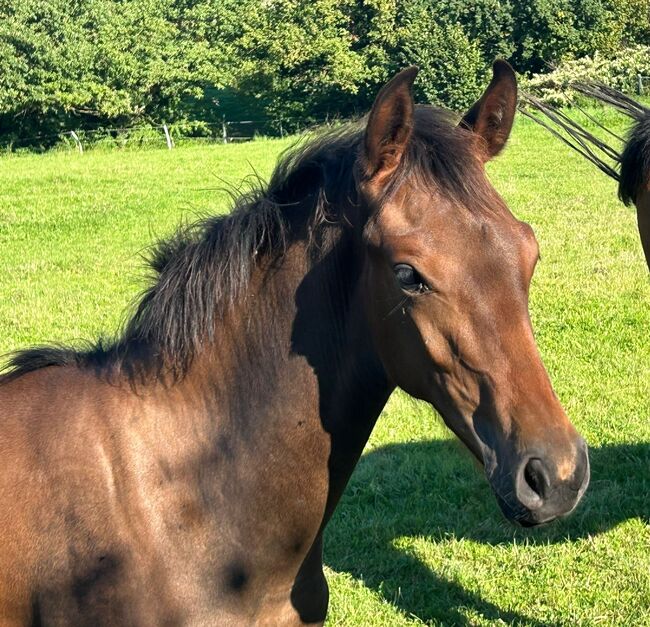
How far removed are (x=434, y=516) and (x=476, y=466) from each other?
8.86 feet

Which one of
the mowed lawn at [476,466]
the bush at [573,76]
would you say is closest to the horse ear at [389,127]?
the mowed lawn at [476,466]

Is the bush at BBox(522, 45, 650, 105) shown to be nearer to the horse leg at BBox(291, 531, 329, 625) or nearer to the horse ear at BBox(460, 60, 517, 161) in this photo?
the horse ear at BBox(460, 60, 517, 161)

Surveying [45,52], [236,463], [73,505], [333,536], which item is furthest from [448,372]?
[45,52]

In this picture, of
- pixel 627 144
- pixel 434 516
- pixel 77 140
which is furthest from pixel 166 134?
pixel 434 516

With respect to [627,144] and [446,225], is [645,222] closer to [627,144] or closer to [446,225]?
[627,144]

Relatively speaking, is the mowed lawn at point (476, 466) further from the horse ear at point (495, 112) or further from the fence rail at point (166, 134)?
the fence rail at point (166, 134)

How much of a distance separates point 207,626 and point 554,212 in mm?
12084

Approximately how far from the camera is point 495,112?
2.34 m

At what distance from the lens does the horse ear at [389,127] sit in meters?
2.09

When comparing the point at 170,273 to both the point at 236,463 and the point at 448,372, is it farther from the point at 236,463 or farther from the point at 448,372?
the point at 448,372

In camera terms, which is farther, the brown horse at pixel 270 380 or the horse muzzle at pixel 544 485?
the brown horse at pixel 270 380

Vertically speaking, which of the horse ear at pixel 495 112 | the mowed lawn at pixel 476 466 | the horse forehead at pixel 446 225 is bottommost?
the mowed lawn at pixel 476 466

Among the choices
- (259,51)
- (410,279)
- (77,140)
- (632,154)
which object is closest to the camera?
(410,279)

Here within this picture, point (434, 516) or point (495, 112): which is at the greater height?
point (495, 112)
